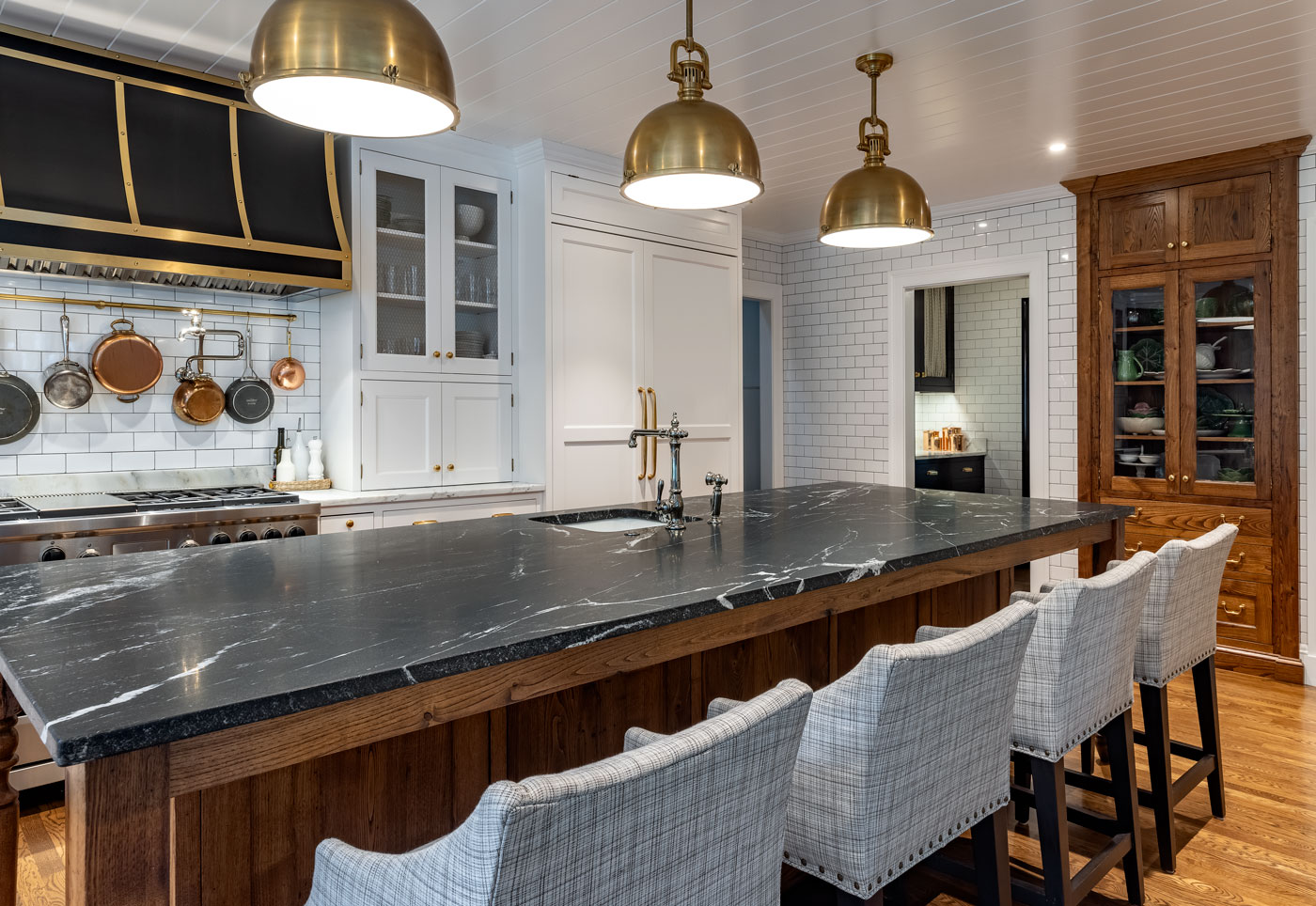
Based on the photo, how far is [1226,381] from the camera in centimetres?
438

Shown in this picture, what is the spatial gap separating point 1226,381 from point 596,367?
3.18m

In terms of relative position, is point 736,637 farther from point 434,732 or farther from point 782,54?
point 782,54

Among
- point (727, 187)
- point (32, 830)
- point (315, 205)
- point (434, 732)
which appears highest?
point (315, 205)

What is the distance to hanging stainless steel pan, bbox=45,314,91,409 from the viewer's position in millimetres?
3373

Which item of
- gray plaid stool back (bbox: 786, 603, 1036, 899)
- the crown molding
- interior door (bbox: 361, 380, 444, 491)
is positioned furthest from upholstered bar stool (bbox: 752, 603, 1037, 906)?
the crown molding

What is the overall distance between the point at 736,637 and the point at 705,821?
665mm

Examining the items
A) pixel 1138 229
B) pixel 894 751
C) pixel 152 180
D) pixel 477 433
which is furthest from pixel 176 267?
pixel 1138 229

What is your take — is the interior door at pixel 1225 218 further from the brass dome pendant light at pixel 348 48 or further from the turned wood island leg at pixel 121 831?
the turned wood island leg at pixel 121 831

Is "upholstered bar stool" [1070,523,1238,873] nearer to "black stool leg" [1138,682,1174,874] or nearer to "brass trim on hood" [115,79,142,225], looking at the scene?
"black stool leg" [1138,682,1174,874]

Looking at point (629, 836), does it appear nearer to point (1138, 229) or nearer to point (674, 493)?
point (674, 493)

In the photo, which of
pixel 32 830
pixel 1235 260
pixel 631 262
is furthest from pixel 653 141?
pixel 1235 260

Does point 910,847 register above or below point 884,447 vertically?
below

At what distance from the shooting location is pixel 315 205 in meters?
3.63

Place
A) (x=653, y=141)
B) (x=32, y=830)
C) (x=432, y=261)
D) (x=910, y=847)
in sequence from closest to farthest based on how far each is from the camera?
1. (x=910, y=847)
2. (x=653, y=141)
3. (x=32, y=830)
4. (x=432, y=261)
